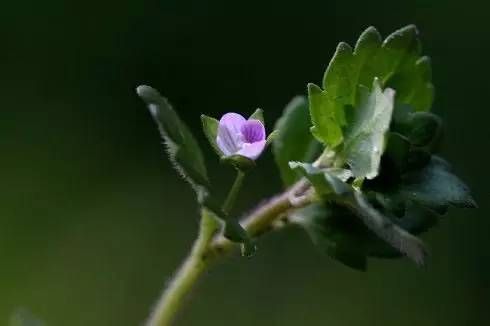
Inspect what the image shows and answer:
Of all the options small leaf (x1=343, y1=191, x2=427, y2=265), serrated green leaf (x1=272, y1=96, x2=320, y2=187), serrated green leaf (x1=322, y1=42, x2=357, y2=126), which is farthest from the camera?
serrated green leaf (x1=272, y1=96, x2=320, y2=187)

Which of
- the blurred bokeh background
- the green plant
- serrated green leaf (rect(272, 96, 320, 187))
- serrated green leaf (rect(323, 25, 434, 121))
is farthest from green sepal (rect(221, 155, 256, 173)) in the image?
the blurred bokeh background

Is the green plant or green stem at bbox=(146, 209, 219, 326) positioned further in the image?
green stem at bbox=(146, 209, 219, 326)

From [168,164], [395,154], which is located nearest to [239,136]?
[395,154]

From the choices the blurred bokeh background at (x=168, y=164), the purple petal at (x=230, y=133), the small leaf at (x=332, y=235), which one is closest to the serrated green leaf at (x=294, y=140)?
the small leaf at (x=332, y=235)

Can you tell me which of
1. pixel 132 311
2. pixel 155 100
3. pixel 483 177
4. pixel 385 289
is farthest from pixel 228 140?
pixel 483 177

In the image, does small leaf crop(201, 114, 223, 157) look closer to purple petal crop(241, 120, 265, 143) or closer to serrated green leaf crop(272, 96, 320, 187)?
purple petal crop(241, 120, 265, 143)

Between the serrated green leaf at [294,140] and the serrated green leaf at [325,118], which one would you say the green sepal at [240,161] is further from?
the serrated green leaf at [294,140]
